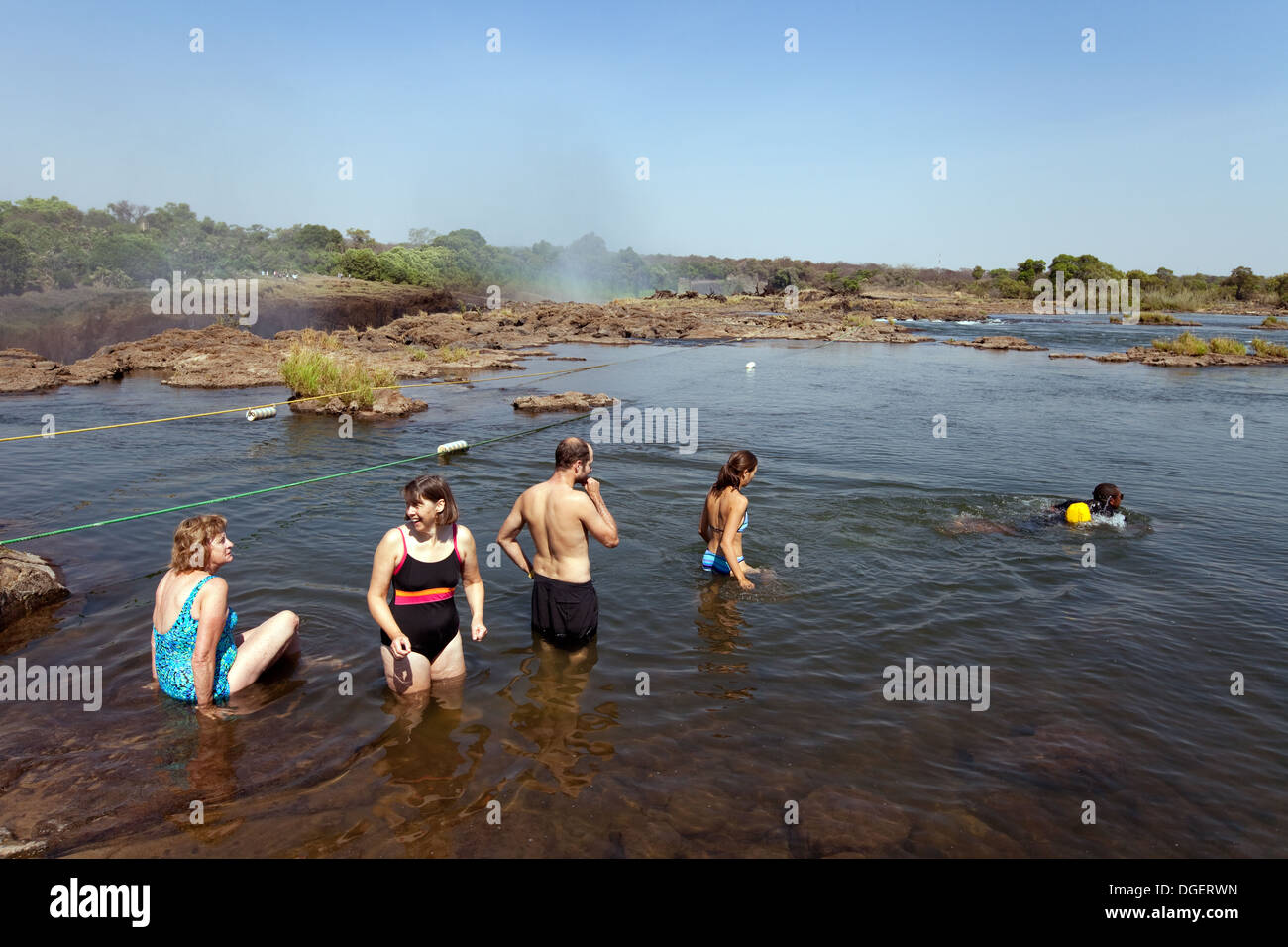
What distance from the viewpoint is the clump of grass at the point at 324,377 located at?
16.0 meters

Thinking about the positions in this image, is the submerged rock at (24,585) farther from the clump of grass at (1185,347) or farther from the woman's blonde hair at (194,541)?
the clump of grass at (1185,347)

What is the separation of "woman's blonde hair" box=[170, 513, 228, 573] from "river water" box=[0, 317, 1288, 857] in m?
1.09

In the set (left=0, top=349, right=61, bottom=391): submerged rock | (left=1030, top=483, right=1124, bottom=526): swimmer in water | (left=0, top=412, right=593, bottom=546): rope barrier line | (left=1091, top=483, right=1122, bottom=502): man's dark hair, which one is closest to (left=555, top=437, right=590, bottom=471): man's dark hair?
(left=0, top=412, right=593, bottom=546): rope barrier line

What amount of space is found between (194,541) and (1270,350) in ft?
124

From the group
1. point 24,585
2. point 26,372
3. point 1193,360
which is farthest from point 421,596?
point 1193,360

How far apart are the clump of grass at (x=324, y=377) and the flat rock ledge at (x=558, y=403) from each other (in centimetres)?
316

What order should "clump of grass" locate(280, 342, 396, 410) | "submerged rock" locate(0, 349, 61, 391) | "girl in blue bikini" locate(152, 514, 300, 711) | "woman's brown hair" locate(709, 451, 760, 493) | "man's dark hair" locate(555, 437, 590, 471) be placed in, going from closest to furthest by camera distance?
1. "girl in blue bikini" locate(152, 514, 300, 711)
2. "man's dark hair" locate(555, 437, 590, 471)
3. "woman's brown hair" locate(709, 451, 760, 493)
4. "clump of grass" locate(280, 342, 396, 410)
5. "submerged rock" locate(0, 349, 61, 391)

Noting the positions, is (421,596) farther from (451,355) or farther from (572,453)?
(451,355)

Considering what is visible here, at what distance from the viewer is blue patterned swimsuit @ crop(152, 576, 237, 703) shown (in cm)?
480

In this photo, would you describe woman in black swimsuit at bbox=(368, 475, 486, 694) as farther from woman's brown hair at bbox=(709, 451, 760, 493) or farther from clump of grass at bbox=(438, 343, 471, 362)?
clump of grass at bbox=(438, 343, 471, 362)

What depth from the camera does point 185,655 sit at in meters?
4.91

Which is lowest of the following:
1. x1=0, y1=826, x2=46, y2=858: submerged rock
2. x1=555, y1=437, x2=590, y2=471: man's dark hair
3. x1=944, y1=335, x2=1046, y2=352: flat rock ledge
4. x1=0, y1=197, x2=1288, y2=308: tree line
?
x1=0, y1=826, x2=46, y2=858: submerged rock

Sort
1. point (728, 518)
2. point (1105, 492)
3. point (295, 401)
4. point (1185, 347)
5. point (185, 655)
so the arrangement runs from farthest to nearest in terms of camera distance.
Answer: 1. point (1185, 347)
2. point (295, 401)
3. point (1105, 492)
4. point (728, 518)
5. point (185, 655)

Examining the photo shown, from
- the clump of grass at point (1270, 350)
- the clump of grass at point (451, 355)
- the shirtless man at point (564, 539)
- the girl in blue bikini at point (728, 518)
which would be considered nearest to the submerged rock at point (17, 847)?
the shirtless man at point (564, 539)
